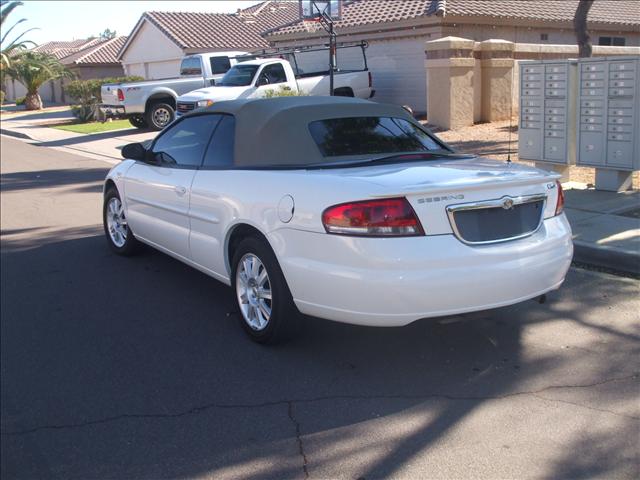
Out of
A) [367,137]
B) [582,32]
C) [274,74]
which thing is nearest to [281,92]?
[274,74]

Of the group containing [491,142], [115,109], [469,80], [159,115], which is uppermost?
[469,80]

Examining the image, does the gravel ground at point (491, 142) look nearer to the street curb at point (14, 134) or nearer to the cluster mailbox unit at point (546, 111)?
the cluster mailbox unit at point (546, 111)

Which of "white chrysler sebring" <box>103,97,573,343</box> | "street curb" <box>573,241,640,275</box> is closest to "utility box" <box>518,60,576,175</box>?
"street curb" <box>573,241,640,275</box>

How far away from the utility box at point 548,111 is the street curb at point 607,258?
3.24 meters

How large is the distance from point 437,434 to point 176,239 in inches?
126

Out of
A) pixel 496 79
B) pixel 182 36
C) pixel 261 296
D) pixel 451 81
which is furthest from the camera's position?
pixel 182 36

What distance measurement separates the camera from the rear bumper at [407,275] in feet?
13.9

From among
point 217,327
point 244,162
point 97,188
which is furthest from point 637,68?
point 97,188

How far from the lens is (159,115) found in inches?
885

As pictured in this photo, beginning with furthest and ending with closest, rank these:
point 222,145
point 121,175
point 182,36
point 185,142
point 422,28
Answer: point 182,36
point 422,28
point 121,175
point 185,142
point 222,145

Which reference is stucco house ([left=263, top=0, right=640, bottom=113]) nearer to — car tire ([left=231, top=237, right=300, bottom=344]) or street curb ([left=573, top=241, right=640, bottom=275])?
street curb ([left=573, top=241, right=640, bottom=275])

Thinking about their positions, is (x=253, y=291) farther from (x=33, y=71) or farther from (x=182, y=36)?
(x=33, y=71)

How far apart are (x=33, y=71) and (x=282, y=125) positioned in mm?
40518

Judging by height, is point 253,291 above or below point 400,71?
below
